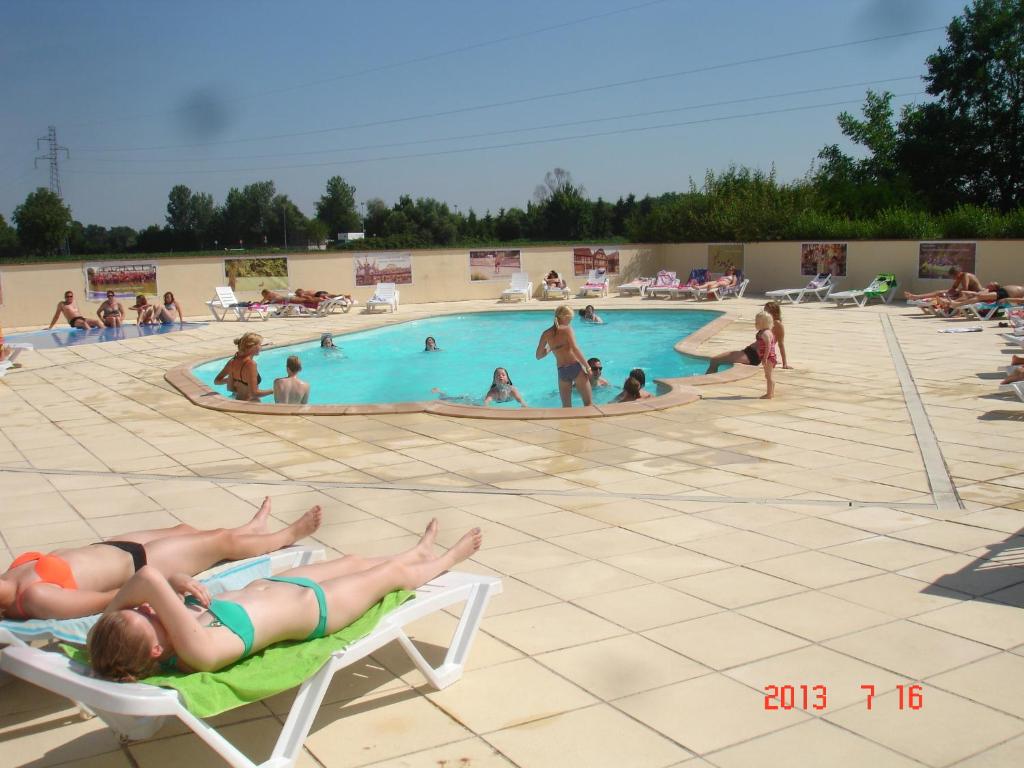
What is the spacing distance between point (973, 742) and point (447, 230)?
59.0m

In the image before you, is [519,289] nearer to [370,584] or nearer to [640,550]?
[640,550]

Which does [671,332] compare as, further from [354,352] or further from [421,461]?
[421,461]

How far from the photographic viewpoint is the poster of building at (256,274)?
23797 mm

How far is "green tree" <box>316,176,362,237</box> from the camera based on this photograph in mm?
81250

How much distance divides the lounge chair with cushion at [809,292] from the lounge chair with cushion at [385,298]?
9500 mm

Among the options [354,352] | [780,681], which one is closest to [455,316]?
[354,352]

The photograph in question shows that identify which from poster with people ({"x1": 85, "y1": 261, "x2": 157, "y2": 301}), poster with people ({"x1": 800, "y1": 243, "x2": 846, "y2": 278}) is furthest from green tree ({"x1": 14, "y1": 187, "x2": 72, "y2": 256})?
poster with people ({"x1": 800, "y1": 243, "x2": 846, "y2": 278})

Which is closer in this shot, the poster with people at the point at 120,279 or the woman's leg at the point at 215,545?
the woman's leg at the point at 215,545

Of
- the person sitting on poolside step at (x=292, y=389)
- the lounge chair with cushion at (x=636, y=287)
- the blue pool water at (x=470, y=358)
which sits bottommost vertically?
the blue pool water at (x=470, y=358)

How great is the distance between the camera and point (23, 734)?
317 cm

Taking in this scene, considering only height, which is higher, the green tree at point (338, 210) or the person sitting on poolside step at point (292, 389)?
the green tree at point (338, 210)

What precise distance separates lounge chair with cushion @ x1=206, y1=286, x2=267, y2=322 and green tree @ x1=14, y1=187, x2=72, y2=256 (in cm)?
4647

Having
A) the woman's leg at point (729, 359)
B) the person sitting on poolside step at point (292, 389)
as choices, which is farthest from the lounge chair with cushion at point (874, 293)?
the person sitting on poolside step at point (292, 389)

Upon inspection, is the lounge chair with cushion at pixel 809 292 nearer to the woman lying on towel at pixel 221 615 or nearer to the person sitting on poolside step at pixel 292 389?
the person sitting on poolside step at pixel 292 389
